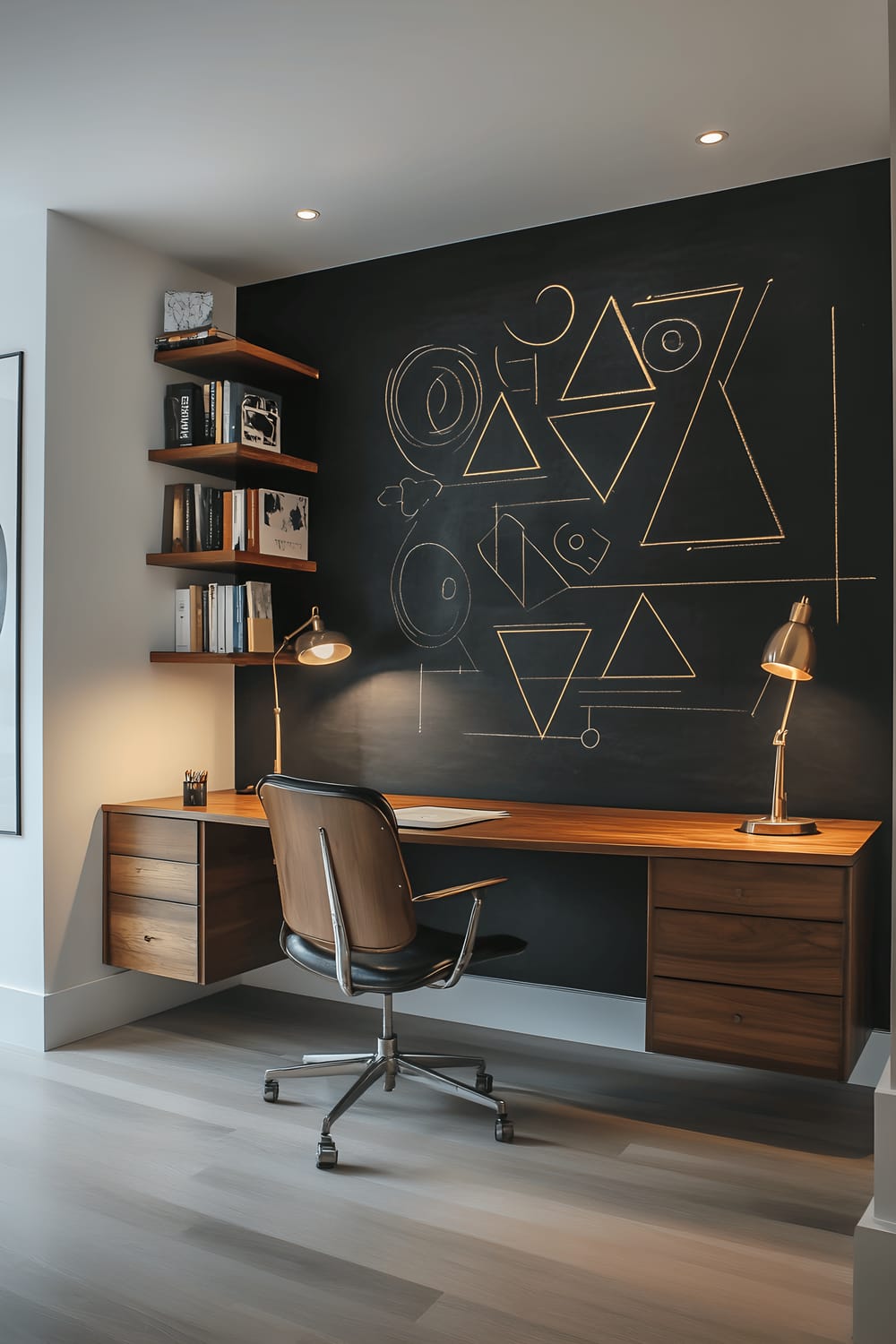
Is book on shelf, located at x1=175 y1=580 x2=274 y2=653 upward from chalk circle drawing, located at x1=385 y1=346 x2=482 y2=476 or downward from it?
downward

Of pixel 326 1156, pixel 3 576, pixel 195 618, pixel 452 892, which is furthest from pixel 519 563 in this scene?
pixel 326 1156

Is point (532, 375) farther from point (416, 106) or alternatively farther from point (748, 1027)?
point (748, 1027)

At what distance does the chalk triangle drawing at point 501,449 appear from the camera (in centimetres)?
353

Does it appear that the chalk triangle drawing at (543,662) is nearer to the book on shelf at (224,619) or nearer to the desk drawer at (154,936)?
the book on shelf at (224,619)

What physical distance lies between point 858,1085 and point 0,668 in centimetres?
290

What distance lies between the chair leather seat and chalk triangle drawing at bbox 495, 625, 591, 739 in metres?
0.91

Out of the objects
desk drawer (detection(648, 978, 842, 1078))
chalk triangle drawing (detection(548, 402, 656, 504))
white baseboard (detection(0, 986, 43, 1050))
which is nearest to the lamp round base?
desk drawer (detection(648, 978, 842, 1078))

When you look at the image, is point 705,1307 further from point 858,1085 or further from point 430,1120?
point 858,1085

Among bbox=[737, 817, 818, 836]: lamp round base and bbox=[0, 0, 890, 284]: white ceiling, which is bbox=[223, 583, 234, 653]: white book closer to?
bbox=[0, 0, 890, 284]: white ceiling

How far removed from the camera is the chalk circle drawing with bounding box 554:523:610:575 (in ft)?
11.1

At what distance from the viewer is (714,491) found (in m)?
3.22

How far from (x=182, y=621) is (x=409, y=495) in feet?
3.09

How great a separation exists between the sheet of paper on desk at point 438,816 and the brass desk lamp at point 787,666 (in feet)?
2.38

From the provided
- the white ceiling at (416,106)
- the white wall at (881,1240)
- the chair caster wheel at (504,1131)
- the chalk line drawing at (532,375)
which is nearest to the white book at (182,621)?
the white ceiling at (416,106)
